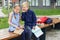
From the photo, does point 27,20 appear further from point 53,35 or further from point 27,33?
point 53,35

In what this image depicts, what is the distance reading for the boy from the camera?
7828 millimetres

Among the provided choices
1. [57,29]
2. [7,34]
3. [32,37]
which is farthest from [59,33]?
[7,34]

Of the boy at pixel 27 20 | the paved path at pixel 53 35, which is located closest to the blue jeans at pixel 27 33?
the boy at pixel 27 20

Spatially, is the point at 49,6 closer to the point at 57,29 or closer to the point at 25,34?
the point at 57,29

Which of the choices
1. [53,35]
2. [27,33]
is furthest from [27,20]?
[53,35]

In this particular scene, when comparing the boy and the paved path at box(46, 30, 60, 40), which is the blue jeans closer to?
the boy

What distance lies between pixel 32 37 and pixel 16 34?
72cm

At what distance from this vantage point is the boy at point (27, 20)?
25.7 feet

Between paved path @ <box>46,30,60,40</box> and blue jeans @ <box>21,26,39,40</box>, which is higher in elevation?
blue jeans @ <box>21,26,39,40</box>

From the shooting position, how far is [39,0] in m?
34.8

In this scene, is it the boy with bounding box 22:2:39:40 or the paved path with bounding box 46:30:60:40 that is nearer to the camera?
the boy with bounding box 22:2:39:40

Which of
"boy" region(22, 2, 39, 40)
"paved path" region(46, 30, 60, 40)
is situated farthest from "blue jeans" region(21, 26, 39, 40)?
"paved path" region(46, 30, 60, 40)

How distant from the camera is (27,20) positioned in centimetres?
795

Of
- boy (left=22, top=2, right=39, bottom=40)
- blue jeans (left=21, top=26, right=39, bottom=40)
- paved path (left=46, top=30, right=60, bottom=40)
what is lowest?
paved path (left=46, top=30, right=60, bottom=40)
